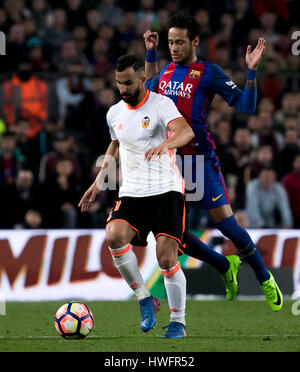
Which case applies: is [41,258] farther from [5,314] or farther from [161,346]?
[161,346]

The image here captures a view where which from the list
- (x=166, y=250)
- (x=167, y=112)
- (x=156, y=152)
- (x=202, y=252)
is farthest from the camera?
(x=202, y=252)

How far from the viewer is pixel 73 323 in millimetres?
8156

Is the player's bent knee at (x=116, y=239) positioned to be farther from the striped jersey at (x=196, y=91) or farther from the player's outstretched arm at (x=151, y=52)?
the player's outstretched arm at (x=151, y=52)

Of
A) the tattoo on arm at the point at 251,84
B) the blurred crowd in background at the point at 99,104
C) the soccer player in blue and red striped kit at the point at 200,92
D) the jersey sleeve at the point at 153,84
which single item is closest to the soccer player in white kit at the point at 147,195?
the soccer player in blue and red striped kit at the point at 200,92

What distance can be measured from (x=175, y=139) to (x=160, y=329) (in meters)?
2.30

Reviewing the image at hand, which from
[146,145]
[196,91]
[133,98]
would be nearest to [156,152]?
[146,145]

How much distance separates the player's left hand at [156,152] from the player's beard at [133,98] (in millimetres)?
773

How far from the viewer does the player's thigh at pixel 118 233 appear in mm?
8078

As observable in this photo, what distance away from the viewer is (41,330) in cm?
912

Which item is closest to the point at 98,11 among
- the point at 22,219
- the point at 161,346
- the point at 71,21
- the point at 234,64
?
the point at 71,21

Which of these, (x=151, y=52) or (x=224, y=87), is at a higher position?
(x=151, y=52)

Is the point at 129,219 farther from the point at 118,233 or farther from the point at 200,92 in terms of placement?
the point at 200,92

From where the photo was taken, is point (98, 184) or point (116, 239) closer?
point (116, 239)

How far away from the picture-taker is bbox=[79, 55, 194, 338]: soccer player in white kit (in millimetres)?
8047
